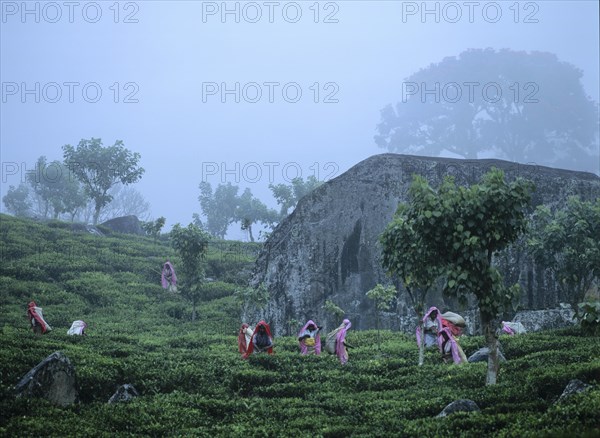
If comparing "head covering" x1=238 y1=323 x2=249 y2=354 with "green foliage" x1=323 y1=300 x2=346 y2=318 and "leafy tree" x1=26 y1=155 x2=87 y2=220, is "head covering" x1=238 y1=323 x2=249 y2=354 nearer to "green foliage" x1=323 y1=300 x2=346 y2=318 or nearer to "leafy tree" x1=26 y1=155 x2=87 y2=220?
"green foliage" x1=323 y1=300 x2=346 y2=318

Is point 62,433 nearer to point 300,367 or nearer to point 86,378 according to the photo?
point 86,378

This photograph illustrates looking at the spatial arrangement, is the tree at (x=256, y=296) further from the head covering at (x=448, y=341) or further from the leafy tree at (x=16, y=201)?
the leafy tree at (x=16, y=201)

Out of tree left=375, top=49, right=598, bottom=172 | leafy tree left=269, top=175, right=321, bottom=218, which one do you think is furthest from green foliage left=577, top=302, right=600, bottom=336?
tree left=375, top=49, right=598, bottom=172

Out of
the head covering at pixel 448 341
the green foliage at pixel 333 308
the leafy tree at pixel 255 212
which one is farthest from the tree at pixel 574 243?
the leafy tree at pixel 255 212

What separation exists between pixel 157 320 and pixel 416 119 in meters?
84.0

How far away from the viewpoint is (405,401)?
16531mm

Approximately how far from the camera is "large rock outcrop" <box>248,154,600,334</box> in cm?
3547

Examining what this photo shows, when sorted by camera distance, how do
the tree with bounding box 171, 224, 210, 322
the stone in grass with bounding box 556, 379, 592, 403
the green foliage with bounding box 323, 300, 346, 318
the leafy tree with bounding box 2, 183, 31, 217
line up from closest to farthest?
the stone in grass with bounding box 556, 379, 592, 403, the green foliage with bounding box 323, 300, 346, 318, the tree with bounding box 171, 224, 210, 322, the leafy tree with bounding box 2, 183, 31, 217

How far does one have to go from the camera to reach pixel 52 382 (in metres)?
16.3

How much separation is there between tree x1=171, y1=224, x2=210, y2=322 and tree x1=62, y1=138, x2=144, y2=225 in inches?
1270

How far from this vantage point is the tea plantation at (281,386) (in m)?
13.6

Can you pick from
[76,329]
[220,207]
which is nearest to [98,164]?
[220,207]

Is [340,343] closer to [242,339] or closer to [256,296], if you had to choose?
[242,339]

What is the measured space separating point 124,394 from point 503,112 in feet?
318
